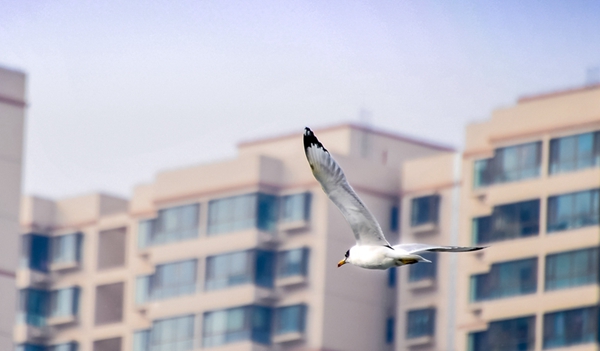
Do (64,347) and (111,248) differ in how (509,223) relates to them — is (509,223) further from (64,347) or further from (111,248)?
(64,347)

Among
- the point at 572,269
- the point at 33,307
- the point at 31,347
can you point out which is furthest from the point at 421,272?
the point at 31,347

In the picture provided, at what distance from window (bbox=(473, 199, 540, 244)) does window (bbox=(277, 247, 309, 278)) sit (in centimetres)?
969

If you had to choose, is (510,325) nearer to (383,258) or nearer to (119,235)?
Answer: (119,235)

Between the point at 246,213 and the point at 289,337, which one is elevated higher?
the point at 246,213

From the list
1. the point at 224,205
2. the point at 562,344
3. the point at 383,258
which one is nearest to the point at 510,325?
the point at 562,344

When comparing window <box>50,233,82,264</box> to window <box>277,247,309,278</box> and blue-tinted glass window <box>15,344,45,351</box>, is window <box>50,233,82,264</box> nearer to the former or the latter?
blue-tinted glass window <box>15,344,45,351</box>

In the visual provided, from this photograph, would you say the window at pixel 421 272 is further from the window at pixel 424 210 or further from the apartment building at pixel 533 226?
the apartment building at pixel 533 226

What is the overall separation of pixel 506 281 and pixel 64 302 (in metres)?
31.3

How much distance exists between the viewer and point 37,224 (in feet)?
329

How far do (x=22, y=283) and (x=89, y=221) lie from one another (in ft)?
18.9

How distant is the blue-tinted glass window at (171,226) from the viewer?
9062cm

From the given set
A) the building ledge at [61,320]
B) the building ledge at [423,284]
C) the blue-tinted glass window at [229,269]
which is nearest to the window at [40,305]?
the building ledge at [61,320]

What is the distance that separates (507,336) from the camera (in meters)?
78.8

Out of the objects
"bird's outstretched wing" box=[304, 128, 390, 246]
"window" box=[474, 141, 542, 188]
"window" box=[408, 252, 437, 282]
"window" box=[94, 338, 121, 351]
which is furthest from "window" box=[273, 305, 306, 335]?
"bird's outstretched wing" box=[304, 128, 390, 246]
